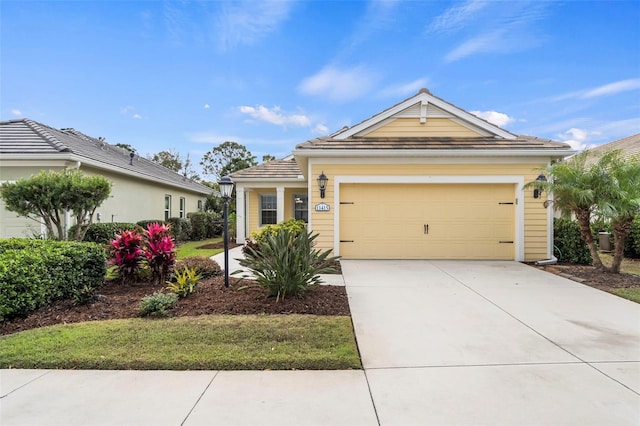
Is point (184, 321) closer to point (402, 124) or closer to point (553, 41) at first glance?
point (402, 124)

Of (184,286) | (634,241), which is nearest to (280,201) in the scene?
(184,286)

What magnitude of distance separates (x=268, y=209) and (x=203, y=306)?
417 inches

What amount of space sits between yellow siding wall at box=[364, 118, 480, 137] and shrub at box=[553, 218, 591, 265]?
3.84 meters

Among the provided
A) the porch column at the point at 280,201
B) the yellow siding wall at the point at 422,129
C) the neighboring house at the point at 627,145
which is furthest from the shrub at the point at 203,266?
the neighboring house at the point at 627,145

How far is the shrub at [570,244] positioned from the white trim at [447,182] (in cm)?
131

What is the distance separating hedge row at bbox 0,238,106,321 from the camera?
13.8 ft

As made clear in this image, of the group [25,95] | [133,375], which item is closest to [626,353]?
[133,375]

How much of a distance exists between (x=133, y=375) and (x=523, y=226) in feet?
32.8

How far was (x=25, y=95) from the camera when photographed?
12.1 meters

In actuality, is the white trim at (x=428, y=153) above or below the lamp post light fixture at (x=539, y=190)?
above

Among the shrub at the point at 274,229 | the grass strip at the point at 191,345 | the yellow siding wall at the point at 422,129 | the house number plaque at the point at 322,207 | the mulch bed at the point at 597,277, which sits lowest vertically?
the grass strip at the point at 191,345

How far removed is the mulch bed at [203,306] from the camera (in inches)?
176

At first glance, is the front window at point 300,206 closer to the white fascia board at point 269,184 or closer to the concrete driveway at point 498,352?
A: the white fascia board at point 269,184

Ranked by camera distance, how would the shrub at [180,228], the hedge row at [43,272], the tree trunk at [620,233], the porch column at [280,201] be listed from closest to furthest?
the hedge row at [43,272] < the tree trunk at [620,233] < the porch column at [280,201] < the shrub at [180,228]
